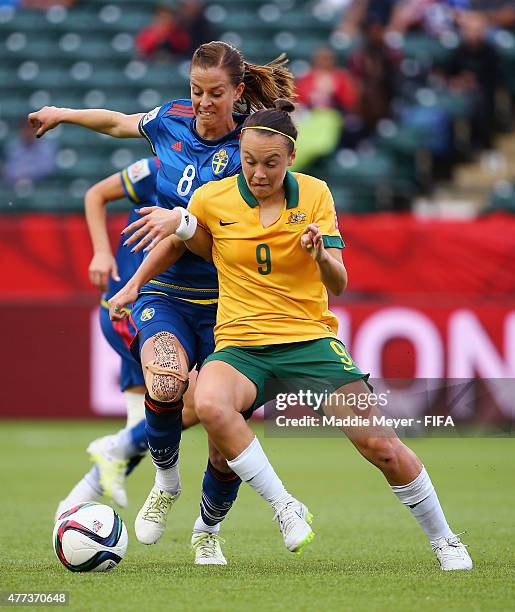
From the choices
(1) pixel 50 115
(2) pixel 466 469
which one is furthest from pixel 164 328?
(2) pixel 466 469

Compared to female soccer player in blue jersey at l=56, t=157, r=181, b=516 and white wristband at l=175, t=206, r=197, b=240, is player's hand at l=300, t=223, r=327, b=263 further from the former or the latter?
female soccer player in blue jersey at l=56, t=157, r=181, b=516

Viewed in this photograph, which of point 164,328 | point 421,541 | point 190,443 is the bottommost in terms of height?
point 190,443

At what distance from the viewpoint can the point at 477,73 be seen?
1438 cm

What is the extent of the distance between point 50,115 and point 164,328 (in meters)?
1.22

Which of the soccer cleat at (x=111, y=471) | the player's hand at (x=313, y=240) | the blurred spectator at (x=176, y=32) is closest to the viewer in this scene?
the player's hand at (x=313, y=240)

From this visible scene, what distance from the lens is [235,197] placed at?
206 inches

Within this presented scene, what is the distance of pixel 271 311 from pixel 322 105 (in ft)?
30.5

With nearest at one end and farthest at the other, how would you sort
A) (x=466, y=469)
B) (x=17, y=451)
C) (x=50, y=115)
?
1. (x=50, y=115)
2. (x=466, y=469)
3. (x=17, y=451)

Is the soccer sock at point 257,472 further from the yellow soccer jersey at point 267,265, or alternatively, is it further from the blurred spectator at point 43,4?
the blurred spectator at point 43,4

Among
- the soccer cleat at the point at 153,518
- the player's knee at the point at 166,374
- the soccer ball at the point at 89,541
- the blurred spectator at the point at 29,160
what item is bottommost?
the blurred spectator at the point at 29,160

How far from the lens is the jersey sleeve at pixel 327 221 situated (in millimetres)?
5094

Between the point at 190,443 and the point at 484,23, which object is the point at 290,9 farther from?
the point at 190,443

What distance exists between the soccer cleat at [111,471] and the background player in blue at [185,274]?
1140 millimetres

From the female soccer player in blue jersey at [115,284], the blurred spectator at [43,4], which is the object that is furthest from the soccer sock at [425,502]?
the blurred spectator at [43,4]
